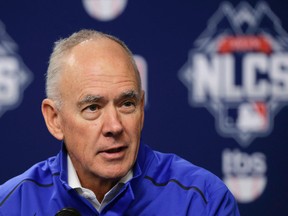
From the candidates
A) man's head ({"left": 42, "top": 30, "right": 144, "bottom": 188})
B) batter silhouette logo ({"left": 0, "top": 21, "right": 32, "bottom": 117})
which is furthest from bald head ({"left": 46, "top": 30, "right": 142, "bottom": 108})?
batter silhouette logo ({"left": 0, "top": 21, "right": 32, "bottom": 117})

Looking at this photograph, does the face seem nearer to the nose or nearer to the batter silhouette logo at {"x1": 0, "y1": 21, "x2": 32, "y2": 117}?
the nose

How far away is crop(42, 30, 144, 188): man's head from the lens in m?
1.19

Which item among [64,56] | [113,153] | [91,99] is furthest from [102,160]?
[64,56]

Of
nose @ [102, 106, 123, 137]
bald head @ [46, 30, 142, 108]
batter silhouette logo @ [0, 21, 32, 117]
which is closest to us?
nose @ [102, 106, 123, 137]

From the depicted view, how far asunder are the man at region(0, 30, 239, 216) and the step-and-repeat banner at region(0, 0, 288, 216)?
80 centimetres

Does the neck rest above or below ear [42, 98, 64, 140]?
below

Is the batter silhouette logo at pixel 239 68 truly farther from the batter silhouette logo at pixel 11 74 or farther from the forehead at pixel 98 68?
the forehead at pixel 98 68

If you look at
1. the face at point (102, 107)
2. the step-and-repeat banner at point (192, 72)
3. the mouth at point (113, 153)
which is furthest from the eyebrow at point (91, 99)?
the step-and-repeat banner at point (192, 72)

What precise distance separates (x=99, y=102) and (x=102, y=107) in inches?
0.5

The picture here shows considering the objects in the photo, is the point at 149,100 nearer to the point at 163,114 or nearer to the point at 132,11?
the point at 163,114

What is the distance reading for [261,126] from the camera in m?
2.22

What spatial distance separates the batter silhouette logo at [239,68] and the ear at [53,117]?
920 millimetres

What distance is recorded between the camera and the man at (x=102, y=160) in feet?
3.92

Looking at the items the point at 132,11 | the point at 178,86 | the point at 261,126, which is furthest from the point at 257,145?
the point at 132,11
